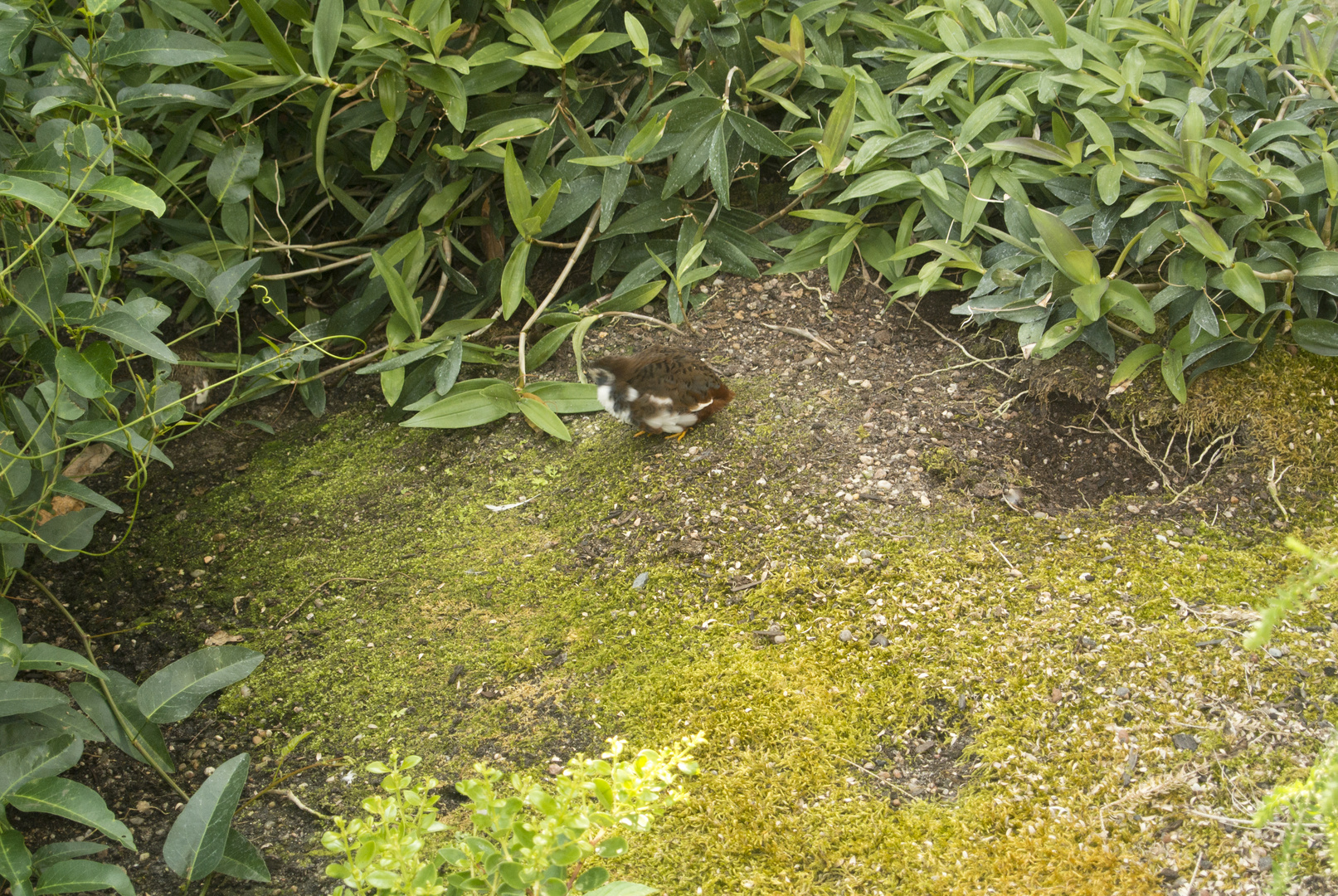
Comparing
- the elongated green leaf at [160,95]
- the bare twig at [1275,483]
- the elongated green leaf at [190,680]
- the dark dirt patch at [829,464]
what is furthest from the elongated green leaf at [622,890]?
the elongated green leaf at [160,95]

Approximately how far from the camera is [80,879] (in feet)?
6.32

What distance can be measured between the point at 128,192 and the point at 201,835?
146cm

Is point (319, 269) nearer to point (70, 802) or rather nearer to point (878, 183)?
point (878, 183)

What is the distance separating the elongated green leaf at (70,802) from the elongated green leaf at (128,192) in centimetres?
126

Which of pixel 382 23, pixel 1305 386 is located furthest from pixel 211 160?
pixel 1305 386

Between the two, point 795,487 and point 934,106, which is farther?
point 934,106

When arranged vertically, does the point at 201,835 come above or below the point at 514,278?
below

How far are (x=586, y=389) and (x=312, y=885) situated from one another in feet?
5.85

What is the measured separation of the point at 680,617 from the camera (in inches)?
108

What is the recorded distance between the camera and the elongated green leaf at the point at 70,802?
196 centimetres

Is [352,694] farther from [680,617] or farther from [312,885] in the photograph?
[680,617]

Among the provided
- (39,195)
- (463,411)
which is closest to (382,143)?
(463,411)

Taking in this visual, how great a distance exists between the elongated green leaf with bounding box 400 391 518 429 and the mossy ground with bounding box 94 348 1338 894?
0.11 meters

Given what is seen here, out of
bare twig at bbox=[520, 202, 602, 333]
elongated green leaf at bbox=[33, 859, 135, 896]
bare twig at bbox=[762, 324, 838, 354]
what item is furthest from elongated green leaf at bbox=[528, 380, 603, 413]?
elongated green leaf at bbox=[33, 859, 135, 896]
